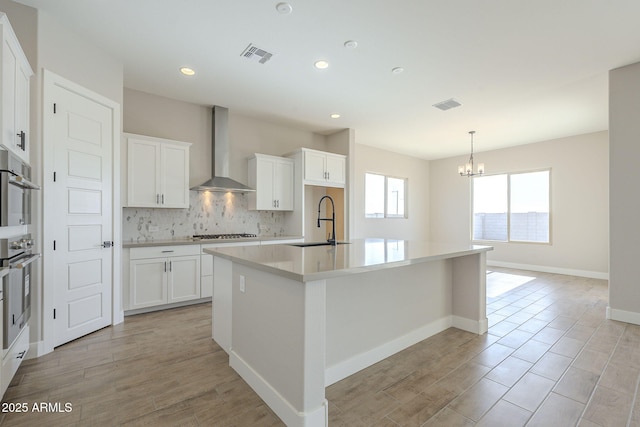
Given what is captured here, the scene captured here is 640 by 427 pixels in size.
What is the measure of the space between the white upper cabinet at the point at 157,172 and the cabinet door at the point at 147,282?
0.81 metres

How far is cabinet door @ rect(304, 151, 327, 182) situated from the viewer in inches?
203

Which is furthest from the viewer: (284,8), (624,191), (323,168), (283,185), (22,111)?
(323,168)

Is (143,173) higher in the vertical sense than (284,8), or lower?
lower

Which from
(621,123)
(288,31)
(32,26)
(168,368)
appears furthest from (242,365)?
(621,123)

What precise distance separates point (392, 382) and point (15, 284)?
2717 mm

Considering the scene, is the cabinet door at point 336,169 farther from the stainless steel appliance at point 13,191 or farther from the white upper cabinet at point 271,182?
the stainless steel appliance at point 13,191

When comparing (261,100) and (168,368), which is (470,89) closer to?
(261,100)

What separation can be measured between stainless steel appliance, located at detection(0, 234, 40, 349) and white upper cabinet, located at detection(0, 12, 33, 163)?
0.68m

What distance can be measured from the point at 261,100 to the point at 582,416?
4.64m

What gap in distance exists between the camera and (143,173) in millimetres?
3910

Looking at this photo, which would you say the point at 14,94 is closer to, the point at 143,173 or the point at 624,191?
the point at 143,173

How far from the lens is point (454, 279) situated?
3268 mm

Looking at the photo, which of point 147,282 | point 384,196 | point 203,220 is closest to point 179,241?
point 147,282

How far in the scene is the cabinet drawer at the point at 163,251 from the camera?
11.8 feet
